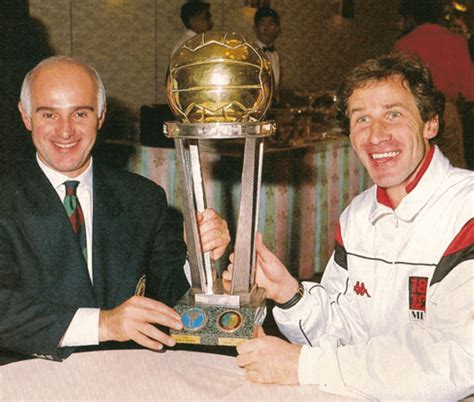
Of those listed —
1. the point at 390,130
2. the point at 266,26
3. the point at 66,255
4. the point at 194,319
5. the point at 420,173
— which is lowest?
the point at 194,319

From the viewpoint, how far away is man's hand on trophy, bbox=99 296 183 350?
153 cm

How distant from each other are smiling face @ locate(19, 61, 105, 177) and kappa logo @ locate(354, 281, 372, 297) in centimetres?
92

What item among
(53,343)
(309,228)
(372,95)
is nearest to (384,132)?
(372,95)

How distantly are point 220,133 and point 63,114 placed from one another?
692 mm

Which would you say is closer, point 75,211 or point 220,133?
point 220,133

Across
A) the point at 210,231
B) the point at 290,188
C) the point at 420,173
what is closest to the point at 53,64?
the point at 210,231

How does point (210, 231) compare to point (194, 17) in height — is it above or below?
below

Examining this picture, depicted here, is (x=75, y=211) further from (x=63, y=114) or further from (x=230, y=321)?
(x=230, y=321)

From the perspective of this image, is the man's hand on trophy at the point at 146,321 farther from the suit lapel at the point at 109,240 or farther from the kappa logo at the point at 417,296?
the kappa logo at the point at 417,296

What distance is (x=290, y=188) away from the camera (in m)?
3.94

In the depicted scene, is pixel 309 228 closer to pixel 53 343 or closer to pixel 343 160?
pixel 343 160

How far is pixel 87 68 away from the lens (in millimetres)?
1991

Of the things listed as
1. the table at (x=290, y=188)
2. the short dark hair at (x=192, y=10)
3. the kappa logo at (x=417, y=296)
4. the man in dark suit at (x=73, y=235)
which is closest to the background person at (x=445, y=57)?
the table at (x=290, y=188)

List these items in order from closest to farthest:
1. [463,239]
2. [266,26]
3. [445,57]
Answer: [463,239]
[445,57]
[266,26]
